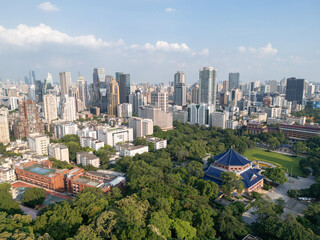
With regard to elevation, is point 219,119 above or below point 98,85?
below

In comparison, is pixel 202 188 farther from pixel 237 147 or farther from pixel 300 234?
pixel 237 147

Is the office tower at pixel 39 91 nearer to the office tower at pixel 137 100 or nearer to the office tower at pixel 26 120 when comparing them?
the office tower at pixel 137 100

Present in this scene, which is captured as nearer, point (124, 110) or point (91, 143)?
point (91, 143)

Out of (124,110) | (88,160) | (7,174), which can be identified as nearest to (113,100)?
(124,110)

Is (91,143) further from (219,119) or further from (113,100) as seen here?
(113,100)

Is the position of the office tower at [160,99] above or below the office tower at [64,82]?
below

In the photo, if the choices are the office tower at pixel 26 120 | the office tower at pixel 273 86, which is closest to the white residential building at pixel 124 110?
the office tower at pixel 26 120

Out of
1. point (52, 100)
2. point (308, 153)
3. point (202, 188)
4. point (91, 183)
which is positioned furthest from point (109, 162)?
point (52, 100)

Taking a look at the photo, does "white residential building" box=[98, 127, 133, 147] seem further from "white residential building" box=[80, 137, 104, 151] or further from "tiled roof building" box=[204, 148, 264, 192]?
"tiled roof building" box=[204, 148, 264, 192]
